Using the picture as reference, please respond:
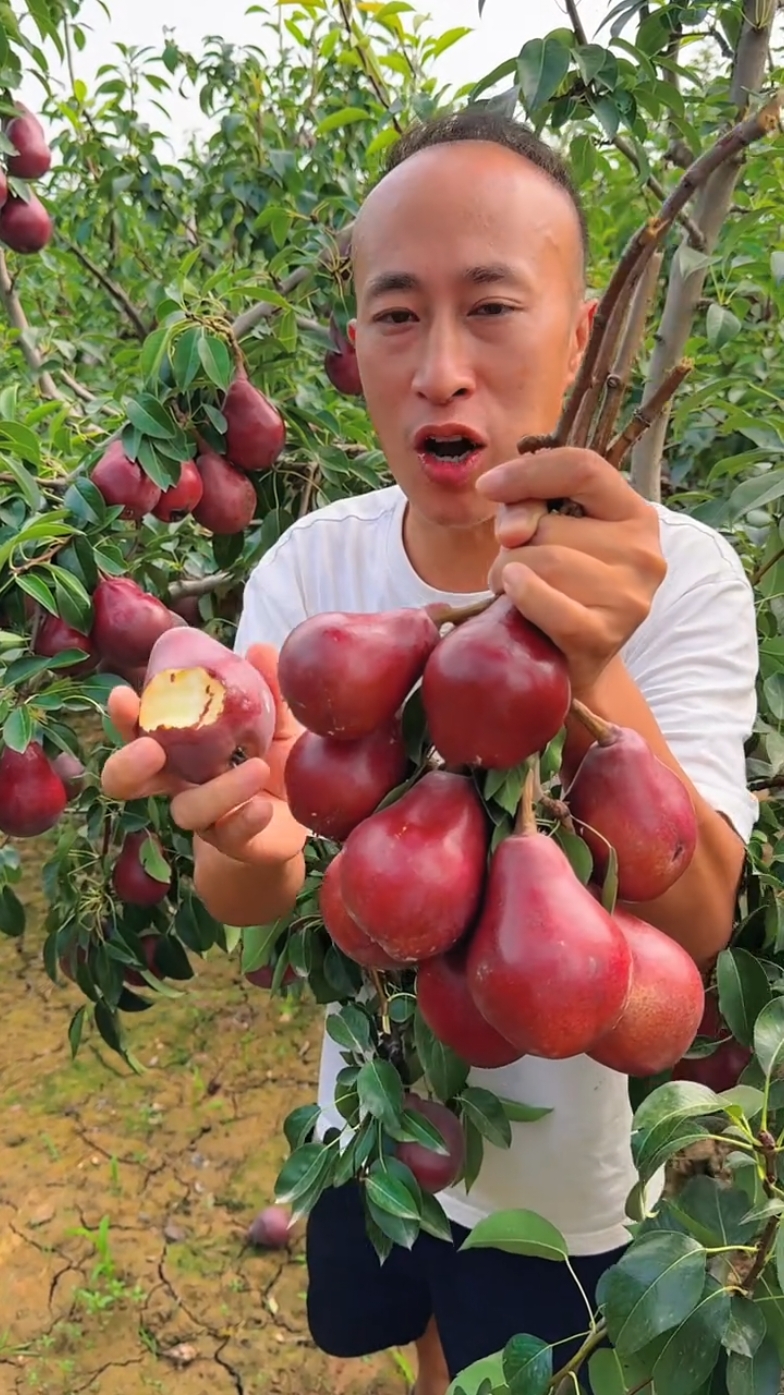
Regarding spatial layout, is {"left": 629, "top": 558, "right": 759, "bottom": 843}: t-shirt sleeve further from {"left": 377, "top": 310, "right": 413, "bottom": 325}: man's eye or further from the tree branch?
the tree branch

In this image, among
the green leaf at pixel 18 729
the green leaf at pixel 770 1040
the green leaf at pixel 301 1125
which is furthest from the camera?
the green leaf at pixel 18 729

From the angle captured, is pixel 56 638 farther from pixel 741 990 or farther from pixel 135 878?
pixel 741 990

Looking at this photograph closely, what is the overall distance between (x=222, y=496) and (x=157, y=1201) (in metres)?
1.65

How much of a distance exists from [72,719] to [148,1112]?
177cm

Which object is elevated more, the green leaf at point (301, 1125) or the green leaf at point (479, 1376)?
the green leaf at point (479, 1376)

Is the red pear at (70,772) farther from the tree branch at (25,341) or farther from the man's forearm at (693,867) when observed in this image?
the man's forearm at (693,867)

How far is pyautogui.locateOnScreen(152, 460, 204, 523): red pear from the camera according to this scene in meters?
1.66

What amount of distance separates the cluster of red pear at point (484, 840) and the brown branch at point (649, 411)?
115 millimetres

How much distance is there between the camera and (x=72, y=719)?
13.0 ft

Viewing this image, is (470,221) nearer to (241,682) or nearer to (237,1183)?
(241,682)

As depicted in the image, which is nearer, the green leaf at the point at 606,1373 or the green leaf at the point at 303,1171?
the green leaf at the point at 606,1373

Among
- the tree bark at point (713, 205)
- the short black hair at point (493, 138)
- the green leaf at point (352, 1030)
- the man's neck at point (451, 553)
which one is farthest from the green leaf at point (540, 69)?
the green leaf at point (352, 1030)

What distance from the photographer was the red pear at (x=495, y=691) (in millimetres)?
586

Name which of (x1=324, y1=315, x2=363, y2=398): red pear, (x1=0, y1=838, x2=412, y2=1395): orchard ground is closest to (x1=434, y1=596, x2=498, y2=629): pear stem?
(x1=324, y1=315, x2=363, y2=398): red pear
